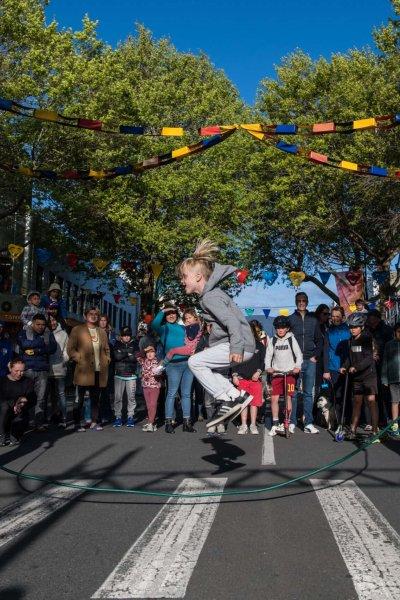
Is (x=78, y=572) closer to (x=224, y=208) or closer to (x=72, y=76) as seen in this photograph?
(x=72, y=76)

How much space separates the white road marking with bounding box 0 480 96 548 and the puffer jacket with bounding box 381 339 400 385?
5664 mm

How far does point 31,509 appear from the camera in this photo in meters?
5.59

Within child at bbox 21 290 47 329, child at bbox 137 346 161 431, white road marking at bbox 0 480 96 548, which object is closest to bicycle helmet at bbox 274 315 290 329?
child at bbox 137 346 161 431

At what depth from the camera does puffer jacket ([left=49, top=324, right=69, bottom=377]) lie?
12.2 metres

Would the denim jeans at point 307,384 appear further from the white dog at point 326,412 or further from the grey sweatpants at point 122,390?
the grey sweatpants at point 122,390

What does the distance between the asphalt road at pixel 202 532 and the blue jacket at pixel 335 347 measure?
11.5ft

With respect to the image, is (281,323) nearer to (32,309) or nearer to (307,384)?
(307,384)

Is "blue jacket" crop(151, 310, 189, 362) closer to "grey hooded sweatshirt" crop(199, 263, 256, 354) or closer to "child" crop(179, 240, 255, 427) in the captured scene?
"child" crop(179, 240, 255, 427)

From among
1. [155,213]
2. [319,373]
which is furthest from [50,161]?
[319,373]

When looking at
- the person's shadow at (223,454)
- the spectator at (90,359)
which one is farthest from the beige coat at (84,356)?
the person's shadow at (223,454)

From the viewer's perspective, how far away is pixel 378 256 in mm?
32562

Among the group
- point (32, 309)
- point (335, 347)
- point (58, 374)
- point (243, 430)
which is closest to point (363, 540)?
point (243, 430)

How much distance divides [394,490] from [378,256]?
27.2 meters

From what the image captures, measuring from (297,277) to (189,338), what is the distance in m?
22.1
